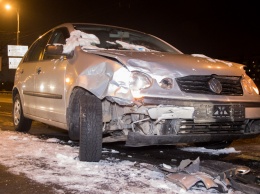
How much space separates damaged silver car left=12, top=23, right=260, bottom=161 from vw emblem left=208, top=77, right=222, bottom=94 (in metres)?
0.01

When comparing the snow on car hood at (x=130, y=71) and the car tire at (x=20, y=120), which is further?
the car tire at (x=20, y=120)

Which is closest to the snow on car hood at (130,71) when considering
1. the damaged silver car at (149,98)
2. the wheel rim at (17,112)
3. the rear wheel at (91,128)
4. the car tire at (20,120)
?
the damaged silver car at (149,98)

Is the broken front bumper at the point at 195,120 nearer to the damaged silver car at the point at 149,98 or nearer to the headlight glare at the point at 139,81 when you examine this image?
the damaged silver car at the point at 149,98

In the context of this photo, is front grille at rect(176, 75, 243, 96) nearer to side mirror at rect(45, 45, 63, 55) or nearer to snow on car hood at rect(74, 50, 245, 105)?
snow on car hood at rect(74, 50, 245, 105)

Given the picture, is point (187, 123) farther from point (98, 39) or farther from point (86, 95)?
point (98, 39)

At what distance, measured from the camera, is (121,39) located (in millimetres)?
5492

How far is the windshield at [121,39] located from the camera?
519 cm

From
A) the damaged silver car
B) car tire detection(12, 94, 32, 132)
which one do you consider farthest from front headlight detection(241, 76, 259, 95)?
car tire detection(12, 94, 32, 132)

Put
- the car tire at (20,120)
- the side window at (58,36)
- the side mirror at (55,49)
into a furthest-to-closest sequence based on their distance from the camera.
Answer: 1. the car tire at (20,120)
2. the side window at (58,36)
3. the side mirror at (55,49)

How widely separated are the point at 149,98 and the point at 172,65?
589 millimetres

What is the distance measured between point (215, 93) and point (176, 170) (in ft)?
3.11

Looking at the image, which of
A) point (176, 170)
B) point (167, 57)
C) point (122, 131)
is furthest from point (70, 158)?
point (167, 57)

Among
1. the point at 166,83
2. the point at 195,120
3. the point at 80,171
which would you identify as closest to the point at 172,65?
the point at 166,83

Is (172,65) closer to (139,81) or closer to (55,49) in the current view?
(139,81)
